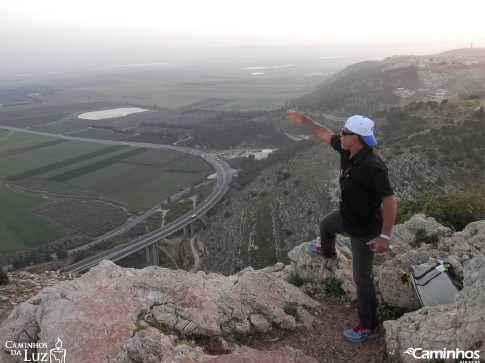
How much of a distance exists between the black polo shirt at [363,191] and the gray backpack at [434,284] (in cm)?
172

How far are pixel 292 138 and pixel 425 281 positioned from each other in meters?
96.6

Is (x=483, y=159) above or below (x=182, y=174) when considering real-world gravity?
above

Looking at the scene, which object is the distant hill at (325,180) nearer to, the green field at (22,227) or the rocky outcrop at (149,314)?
the rocky outcrop at (149,314)

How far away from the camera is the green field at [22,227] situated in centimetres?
5012

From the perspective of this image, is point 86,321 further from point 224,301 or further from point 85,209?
point 85,209

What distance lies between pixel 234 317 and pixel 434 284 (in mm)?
4105

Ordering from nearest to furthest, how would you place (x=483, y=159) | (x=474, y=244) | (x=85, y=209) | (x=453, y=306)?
(x=453, y=306), (x=474, y=244), (x=483, y=159), (x=85, y=209)

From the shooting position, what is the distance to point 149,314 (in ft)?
21.7

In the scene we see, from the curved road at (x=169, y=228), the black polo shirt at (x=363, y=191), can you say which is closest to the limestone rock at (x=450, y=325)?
the black polo shirt at (x=363, y=191)

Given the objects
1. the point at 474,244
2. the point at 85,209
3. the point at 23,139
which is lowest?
the point at 85,209

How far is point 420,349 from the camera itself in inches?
202

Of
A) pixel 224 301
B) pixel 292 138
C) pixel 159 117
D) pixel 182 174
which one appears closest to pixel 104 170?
pixel 182 174

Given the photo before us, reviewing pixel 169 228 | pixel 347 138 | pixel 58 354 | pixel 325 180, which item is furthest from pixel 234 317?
pixel 169 228

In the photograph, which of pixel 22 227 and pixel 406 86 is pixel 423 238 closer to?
pixel 22 227
